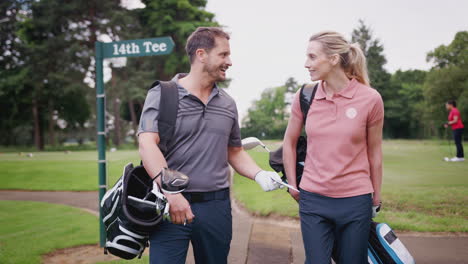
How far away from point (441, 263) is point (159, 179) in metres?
3.45

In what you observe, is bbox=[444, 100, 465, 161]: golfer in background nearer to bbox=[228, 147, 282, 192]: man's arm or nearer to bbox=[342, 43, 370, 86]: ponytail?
bbox=[342, 43, 370, 86]: ponytail

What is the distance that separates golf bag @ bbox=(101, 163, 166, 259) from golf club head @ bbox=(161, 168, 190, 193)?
0.35ft

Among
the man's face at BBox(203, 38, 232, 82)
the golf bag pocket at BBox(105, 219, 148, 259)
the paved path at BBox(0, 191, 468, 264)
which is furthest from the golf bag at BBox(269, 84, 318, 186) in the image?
the paved path at BBox(0, 191, 468, 264)

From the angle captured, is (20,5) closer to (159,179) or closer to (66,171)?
(66,171)

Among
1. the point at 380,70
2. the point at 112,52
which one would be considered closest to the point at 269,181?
the point at 112,52

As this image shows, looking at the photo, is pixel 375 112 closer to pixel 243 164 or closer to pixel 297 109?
pixel 297 109

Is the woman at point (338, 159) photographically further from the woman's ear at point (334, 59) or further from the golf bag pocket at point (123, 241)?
the golf bag pocket at point (123, 241)

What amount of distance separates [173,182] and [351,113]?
113 cm

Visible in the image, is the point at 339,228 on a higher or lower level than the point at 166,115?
lower

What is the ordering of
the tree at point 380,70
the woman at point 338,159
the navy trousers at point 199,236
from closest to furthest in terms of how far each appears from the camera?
the navy trousers at point 199,236, the woman at point 338,159, the tree at point 380,70

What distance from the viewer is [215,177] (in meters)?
2.23

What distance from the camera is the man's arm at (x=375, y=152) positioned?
7.45 feet

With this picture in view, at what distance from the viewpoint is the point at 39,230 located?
19.8 ft

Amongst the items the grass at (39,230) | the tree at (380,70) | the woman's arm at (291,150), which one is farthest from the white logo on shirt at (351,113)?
the tree at (380,70)
